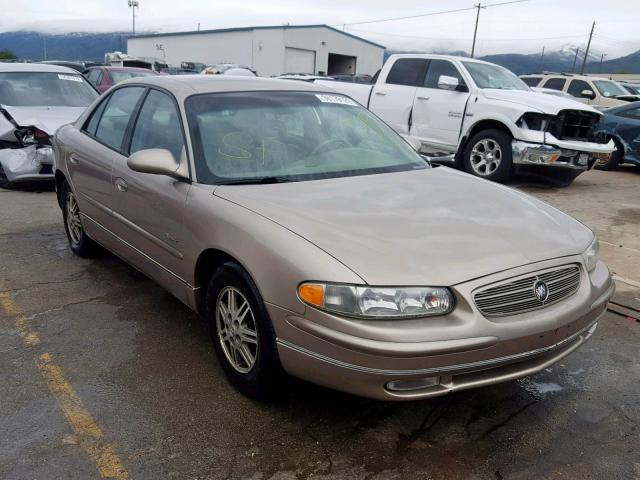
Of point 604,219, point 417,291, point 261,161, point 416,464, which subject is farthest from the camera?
point 604,219

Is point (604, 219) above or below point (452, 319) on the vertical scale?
below

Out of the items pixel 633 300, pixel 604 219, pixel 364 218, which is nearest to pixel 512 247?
pixel 364 218

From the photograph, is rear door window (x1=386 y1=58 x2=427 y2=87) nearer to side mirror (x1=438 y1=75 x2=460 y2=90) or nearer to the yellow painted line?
side mirror (x1=438 y1=75 x2=460 y2=90)

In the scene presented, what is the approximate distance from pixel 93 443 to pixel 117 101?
2.67m

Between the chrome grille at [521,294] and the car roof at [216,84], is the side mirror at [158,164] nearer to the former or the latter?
the car roof at [216,84]

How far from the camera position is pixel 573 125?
8422 millimetres

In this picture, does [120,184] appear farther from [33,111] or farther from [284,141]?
[33,111]

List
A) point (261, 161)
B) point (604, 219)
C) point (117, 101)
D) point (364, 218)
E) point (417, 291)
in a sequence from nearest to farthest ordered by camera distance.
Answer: point (417, 291)
point (364, 218)
point (261, 161)
point (117, 101)
point (604, 219)

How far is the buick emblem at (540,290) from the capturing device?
2516 mm

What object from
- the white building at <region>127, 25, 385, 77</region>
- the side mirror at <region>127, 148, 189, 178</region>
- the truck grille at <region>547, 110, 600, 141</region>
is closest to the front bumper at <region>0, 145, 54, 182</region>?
the side mirror at <region>127, 148, 189, 178</region>

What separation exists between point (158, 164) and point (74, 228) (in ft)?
7.47

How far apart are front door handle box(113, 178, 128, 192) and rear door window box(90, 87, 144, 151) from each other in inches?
11.0

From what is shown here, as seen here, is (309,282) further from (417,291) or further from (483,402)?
(483,402)

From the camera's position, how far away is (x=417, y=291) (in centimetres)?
232
